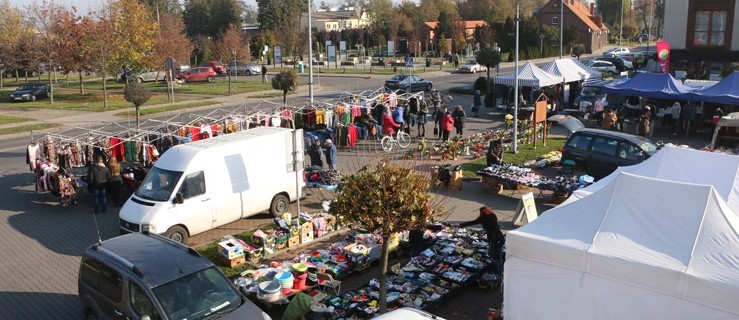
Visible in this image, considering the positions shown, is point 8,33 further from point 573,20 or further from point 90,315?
point 573,20

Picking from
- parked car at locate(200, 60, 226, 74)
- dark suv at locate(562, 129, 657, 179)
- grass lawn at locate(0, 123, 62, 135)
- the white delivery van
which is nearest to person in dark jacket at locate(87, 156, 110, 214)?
the white delivery van

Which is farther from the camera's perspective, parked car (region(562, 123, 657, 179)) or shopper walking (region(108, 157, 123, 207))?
parked car (region(562, 123, 657, 179))

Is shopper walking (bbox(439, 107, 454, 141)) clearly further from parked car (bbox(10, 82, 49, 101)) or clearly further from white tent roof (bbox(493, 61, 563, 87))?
parked car (bbox(10, 82, 49, 101))

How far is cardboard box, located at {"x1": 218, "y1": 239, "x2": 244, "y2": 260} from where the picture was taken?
1226cm

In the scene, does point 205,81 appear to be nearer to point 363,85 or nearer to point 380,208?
point 363,85

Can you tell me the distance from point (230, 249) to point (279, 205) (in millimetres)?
3296

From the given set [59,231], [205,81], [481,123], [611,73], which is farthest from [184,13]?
[59,231]

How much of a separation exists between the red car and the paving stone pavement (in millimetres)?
30349

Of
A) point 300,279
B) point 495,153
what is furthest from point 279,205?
point 495,153

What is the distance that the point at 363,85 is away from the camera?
Result: 45.8 meters

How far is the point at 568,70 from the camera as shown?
31547 mm

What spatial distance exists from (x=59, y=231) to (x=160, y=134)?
4718mm

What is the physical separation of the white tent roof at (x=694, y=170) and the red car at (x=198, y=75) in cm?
4402

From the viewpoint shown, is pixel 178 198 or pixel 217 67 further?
pixel 217 67
